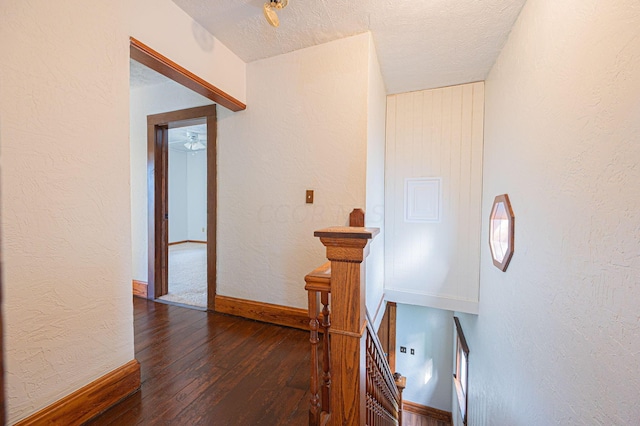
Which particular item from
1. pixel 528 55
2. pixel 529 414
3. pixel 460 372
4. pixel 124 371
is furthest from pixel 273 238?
pixel 460 372

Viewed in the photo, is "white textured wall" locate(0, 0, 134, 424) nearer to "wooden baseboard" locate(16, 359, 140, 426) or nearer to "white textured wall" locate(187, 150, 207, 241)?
"wooden baseboard" locate(16, 359, 140, 426)

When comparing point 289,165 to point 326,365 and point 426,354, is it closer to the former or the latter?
point 326,365

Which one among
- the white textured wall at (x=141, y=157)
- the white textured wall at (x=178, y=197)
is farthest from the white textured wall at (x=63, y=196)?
the white textured wall at (x=178, y=197)

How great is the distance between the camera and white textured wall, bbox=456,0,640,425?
864 millimetres

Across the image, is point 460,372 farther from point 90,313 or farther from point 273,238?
point 90,313

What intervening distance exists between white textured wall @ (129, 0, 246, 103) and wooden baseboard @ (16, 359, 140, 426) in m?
1.78

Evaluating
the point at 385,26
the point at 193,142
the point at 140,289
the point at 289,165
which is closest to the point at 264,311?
the point at 289,165

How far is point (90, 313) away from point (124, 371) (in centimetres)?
36

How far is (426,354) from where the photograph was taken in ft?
13.2

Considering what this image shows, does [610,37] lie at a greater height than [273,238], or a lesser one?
greater

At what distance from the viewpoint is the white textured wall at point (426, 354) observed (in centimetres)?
395

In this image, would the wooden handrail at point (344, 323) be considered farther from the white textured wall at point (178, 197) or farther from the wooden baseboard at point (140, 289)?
the white textured wall at point (178, 197)

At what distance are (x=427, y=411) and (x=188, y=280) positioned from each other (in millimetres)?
4167

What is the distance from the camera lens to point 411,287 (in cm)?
286
